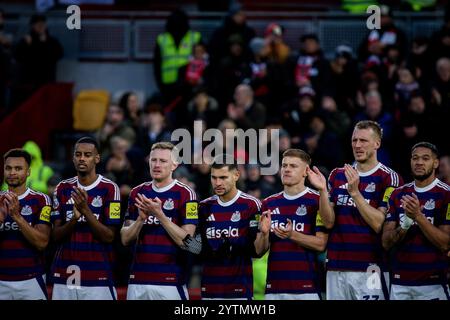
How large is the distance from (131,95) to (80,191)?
5599 mm

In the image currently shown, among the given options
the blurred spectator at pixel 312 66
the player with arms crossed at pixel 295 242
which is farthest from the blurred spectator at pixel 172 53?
the player with arms crossed at pixel 295 242

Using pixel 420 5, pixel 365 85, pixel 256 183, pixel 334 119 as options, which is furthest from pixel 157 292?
pixel 420 5

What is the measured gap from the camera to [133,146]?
16.5 m

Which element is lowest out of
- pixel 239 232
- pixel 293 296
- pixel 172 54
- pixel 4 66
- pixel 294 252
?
pixel 293 296

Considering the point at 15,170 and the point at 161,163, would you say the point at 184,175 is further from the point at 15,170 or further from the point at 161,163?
the point at 15,170

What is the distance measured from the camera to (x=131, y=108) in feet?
56.2

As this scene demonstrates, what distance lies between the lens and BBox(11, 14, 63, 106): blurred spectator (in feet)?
60.6

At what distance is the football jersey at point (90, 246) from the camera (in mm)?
12180

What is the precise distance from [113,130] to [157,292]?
5325 mm

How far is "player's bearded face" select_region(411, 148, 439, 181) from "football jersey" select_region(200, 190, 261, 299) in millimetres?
1701

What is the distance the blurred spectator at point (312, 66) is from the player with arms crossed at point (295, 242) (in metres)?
5.63

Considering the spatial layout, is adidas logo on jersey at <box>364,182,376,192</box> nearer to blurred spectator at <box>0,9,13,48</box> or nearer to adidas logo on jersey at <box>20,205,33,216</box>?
adidas logo on jersey at <box>20,205,33,216</box>

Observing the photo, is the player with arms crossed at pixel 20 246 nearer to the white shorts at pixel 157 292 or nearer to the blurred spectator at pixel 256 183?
the white shorts at pixel 157 292
